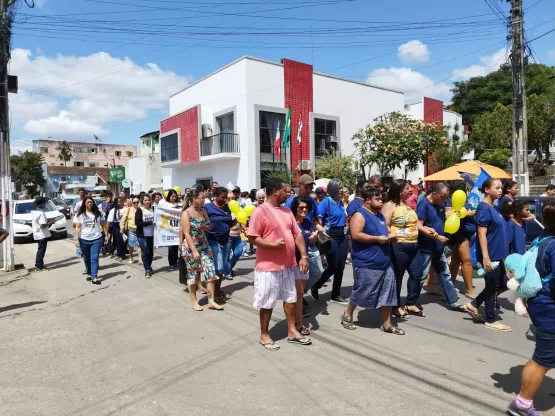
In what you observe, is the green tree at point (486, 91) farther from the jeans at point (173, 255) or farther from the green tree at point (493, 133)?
the jeans at point (173, 255)

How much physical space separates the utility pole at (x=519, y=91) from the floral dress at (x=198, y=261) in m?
13.5

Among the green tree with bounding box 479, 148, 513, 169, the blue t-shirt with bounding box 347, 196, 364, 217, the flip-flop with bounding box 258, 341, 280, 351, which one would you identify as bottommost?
the flip-flop with bounding box 258, 341, 280, 351

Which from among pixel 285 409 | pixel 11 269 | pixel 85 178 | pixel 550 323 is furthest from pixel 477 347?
pixel 85 178

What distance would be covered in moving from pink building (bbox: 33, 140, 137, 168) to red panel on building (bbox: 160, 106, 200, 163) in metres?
45.9

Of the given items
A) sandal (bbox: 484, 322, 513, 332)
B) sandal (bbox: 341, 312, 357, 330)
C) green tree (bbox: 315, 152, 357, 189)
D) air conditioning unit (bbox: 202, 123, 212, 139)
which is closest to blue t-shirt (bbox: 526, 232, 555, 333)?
sandal (bbox: 484, 322, 513, 332)

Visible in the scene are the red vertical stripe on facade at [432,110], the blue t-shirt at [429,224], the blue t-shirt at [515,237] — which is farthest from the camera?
the red vertical stripe on facade at [432,110]

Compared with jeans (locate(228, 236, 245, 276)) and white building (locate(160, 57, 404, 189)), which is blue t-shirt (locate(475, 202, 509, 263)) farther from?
white building (locate(160, 57, 404, 189))

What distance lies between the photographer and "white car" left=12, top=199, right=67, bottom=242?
617 inches

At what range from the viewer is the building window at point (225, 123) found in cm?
2295

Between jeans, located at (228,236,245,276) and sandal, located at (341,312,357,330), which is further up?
jeans, located at (228,236,245,276)

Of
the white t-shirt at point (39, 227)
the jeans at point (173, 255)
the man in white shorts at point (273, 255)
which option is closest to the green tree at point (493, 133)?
the jeans at point (173, 255)

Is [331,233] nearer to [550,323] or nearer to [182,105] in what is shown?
[550,323]

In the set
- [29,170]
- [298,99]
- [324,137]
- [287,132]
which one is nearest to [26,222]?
[287,132]

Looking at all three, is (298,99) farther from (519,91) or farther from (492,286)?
(492,286)
